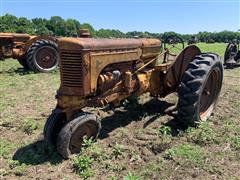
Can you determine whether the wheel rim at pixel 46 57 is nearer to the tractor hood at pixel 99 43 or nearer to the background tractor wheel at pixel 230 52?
the background tractor wheel at pixel 230 52

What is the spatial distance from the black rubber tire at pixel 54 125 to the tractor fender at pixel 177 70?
2.28 metres

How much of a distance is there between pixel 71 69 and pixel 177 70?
8.39 ft

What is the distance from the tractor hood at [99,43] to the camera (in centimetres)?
516

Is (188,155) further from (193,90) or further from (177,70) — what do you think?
(177,70)

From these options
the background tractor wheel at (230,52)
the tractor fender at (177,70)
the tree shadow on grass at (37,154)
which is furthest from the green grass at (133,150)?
the background tractor wheel at (230,52)

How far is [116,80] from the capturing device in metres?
5.93

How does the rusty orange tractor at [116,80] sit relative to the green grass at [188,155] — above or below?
above

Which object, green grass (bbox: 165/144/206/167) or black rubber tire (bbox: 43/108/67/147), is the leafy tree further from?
green grass (bbox: 165/144/206/167)

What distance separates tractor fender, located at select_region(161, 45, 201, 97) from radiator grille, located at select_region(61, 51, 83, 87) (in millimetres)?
2143

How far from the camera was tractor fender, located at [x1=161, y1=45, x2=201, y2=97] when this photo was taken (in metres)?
6.93

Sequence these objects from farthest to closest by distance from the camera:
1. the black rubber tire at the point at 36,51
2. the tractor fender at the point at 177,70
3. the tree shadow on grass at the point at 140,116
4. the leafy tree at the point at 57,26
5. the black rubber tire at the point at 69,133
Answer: the leafy tree at the point at 57,26 → the black rubber tire at the point at 36,51 → the tractor fender at the point at 177,70 → the tree shadow on grass at the point at 140,116 → the black rubber tire at the point at 69,133

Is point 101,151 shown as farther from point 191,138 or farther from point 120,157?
point 191,138

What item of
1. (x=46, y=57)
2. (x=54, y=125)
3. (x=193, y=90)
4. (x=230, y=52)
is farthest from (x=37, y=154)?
(x=230, y=52)

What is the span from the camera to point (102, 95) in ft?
18.7
